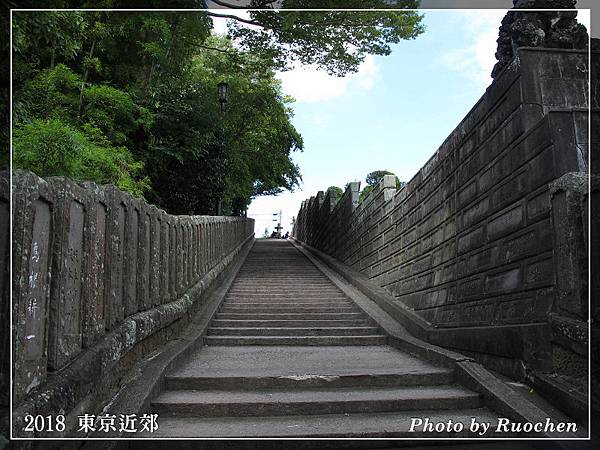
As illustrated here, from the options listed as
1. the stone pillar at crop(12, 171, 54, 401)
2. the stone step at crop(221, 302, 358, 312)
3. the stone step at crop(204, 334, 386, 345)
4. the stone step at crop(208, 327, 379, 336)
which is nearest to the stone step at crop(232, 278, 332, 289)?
the stone step at crop(221, 302, 358, 312)

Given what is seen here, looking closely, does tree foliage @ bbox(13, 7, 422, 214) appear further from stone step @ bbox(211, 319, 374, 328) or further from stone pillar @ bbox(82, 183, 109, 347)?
stone step @ bbox(211, 319, 374, 328)

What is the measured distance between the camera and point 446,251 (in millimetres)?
5812

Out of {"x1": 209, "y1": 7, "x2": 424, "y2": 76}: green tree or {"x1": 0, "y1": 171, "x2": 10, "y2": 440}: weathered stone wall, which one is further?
{"x1": 209, "y1": 7, "x2": 424, "y2": 76}: green tree

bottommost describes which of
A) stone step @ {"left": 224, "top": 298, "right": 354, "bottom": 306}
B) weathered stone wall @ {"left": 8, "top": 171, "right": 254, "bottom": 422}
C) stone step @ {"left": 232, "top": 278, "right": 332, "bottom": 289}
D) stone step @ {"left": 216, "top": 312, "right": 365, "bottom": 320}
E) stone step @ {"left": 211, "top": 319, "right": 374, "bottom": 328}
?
stone step @ {"left": 211, "top": 319, "right": 374, "bottom": 328}

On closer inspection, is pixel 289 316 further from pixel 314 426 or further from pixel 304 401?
pixel 314 426

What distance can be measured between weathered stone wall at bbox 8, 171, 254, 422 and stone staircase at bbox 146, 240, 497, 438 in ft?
2.12

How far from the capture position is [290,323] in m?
7.24

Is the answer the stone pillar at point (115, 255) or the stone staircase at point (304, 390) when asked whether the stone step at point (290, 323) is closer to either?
A: the stone staircase at point (304, 390)

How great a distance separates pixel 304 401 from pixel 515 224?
2260 mm

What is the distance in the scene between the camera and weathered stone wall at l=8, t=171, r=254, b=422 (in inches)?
87.4

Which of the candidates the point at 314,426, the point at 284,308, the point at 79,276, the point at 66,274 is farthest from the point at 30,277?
the point at 284,308

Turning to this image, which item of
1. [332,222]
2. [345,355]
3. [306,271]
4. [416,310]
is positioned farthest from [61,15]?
[332,222]

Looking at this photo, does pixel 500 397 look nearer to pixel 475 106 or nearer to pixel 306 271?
pixel 475 106

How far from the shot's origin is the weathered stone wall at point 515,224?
3337 millimetres
